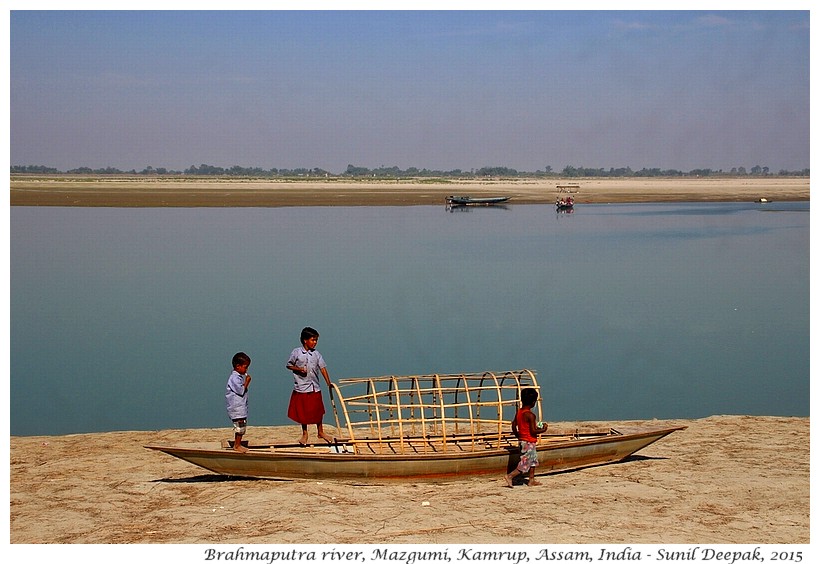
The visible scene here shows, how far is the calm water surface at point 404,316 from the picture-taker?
1347 centimetres

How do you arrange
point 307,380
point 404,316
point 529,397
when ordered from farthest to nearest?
point 404,316, point 307,380, point 529,397

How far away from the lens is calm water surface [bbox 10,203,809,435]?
530 inches

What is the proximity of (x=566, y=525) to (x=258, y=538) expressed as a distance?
82.4 inches

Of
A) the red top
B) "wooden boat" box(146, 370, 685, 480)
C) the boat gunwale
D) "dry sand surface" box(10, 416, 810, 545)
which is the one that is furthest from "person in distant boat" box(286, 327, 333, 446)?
the red top

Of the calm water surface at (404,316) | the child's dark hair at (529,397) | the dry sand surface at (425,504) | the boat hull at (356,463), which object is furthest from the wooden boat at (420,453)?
the calm water surface at (404,316)

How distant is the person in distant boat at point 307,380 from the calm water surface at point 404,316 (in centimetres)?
316

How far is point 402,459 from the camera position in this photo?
8477 millimetres

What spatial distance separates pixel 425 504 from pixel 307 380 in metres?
1.49

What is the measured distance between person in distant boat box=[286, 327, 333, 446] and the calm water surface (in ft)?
10.4

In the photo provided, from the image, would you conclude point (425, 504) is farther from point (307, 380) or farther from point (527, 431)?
point (307, 380)

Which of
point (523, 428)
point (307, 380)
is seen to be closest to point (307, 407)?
point (307, 380)

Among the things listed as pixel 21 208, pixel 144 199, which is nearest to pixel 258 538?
pixel 21 208

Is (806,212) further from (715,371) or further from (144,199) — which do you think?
(715,371)

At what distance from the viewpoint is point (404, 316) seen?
18844 mm
